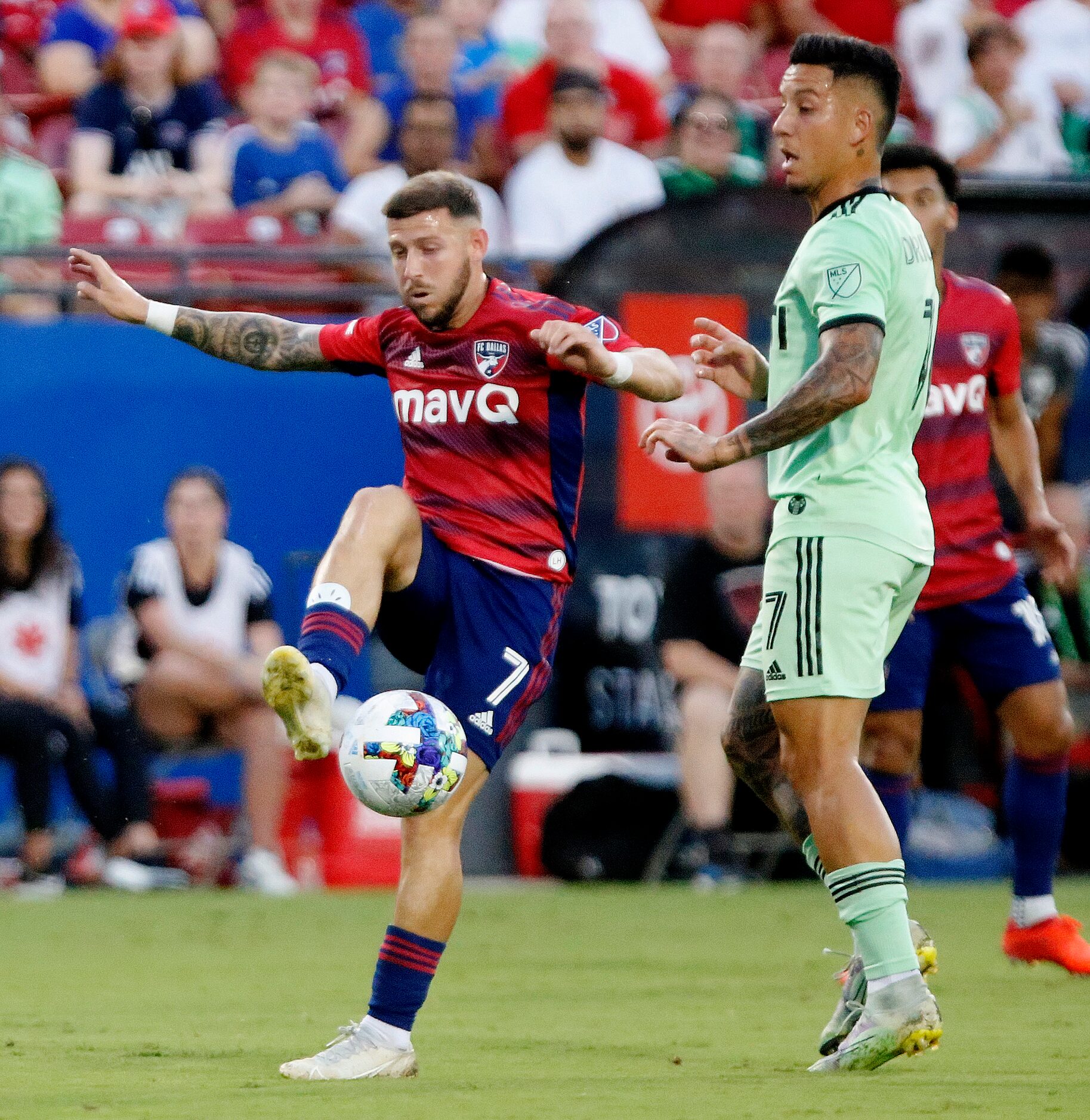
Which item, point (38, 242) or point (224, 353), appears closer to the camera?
point (224, 353)

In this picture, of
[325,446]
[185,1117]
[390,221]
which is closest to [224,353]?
[390,221]

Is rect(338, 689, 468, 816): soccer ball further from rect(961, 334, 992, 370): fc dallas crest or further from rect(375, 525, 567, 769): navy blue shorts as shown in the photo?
rect(961, 334, 992, 370): fc dallas crest

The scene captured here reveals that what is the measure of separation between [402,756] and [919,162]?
3.36 meters

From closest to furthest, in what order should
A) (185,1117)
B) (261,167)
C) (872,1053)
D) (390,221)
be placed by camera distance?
(185,1117)
(872,1053)
(390,221)
(261,167)

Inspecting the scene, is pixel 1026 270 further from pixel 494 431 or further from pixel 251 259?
pixel 494 431

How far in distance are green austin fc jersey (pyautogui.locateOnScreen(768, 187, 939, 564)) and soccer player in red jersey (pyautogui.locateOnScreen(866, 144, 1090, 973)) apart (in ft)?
6.83

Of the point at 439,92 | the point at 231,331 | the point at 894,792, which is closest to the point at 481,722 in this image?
the point at 231,331

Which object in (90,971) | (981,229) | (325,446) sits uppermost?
(981,229)

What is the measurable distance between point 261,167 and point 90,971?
23.5 ft

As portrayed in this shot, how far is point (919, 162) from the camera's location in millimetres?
7500

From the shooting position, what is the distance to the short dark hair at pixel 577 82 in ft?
44.8

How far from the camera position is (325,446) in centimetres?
1322

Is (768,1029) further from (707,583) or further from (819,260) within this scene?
(707,583)

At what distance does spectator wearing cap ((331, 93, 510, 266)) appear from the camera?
43.7ft
